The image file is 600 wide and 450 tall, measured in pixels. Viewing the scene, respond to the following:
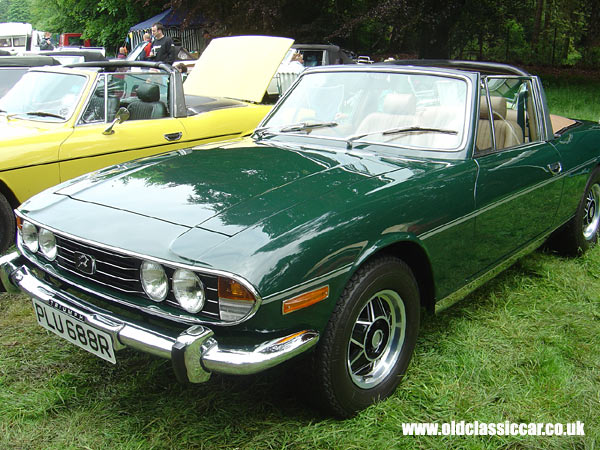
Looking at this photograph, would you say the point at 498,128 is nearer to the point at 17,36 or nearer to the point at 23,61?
the point at 23,61

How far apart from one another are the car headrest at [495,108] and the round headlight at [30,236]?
99.8 inches

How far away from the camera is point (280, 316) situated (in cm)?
221

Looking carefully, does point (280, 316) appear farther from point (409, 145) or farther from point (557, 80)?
point (557, 80)

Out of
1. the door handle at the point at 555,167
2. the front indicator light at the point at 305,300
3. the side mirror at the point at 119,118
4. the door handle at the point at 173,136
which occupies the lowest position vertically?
the front indicator light at the point at 305,300

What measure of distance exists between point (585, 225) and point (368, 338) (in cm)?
307

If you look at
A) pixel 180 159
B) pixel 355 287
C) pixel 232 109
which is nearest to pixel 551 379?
pixel 355 287

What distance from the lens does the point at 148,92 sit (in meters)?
5.61

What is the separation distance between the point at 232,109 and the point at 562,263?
3.62 meters

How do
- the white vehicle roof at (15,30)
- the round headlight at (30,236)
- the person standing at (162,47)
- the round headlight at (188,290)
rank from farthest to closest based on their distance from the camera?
the white vehicle roof at (15,30), the person standing at (162,47), the round headlight at (30,236), the round headlight at (188,290)

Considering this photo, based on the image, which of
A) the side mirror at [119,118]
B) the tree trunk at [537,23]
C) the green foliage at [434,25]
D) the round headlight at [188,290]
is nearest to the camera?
the round headlight at [188,290]

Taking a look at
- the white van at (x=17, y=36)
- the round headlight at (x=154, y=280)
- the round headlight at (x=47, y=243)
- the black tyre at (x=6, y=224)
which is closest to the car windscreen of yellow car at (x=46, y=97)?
the black tyre at (x=6, y=224)

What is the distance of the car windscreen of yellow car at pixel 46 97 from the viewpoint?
5191mm

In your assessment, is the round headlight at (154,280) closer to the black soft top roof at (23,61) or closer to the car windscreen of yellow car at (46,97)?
the car windscreen of yellow car at (46,97)

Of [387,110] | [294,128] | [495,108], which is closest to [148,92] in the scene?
[294,128]
